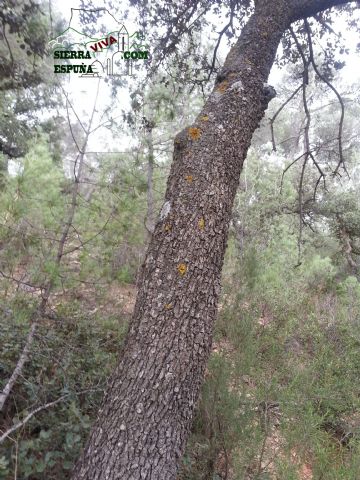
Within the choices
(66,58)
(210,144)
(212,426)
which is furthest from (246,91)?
(212,426)

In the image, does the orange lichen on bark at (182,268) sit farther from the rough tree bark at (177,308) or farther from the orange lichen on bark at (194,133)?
the orange lichen on bark at (194,133)

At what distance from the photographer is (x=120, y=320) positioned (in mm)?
3793

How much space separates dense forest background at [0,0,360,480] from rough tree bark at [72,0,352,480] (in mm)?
575

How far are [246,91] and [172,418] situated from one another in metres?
1.82

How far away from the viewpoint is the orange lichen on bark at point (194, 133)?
1933mm

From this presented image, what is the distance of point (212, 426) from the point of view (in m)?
2.13

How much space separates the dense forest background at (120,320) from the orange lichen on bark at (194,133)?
935mm

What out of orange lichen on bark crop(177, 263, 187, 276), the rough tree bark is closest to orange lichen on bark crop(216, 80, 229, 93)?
the rough tree bark

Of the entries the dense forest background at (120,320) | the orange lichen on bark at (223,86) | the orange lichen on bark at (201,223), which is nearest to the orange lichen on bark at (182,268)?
the orange lichen on bark at (201,223)

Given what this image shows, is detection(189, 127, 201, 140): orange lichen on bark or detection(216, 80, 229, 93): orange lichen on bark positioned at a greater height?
detection(216, 80, 229, 93): orange lichen on bark

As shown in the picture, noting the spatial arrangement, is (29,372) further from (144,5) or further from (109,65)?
(144,5)

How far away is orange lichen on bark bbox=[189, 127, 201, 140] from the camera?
1.93 meters

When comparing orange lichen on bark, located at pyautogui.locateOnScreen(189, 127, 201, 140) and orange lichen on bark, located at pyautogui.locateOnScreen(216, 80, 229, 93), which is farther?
orange lichen on bark, located at pyautogui.locateOnScreen(216, 80, 229, 93)

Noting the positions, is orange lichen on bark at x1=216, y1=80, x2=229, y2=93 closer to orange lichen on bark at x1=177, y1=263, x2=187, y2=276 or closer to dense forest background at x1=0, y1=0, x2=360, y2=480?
dense forest background at x1=0, y1=0, x2=360, y2=480
